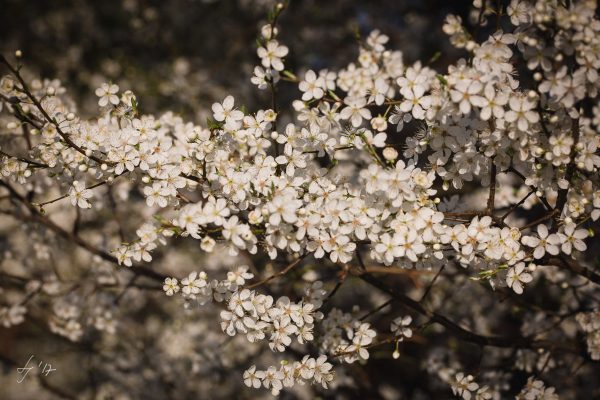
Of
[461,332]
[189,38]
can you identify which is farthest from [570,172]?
[189,38]

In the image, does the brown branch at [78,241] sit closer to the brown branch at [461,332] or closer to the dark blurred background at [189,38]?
the brown branch at [461,332]

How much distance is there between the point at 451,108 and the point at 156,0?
790cm

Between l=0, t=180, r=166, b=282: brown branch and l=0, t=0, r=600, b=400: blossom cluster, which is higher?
l=0, t=0, r=600, b=400: blossom cluster

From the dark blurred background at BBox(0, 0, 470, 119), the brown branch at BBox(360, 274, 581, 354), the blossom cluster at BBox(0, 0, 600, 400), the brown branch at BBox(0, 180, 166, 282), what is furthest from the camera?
the dark blurred background at BBox(0, 0, 470, 119)

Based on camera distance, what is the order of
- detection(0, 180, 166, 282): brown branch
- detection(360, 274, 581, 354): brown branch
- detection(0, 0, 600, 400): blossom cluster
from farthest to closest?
detection(0, 180, 166, 282): brown branch < detection(360, 274, 581, 354): brown branch < detection(0, 0, 600, 400): blossom cluster

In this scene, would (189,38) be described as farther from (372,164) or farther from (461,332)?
(461,332)

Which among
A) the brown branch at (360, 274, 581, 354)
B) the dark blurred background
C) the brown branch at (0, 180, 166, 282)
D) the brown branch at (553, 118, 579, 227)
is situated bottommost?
the brown branch at (0, 180, 166, 282)

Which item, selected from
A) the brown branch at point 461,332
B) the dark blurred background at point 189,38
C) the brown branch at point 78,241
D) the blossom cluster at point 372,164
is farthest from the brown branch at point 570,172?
the dark blurred background at point 189,38

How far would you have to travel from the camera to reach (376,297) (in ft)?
18.6

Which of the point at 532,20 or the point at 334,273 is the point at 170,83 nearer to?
the point at 334,273

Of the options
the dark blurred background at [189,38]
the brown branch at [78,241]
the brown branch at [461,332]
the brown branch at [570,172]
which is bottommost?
the brown branch at [78,241]

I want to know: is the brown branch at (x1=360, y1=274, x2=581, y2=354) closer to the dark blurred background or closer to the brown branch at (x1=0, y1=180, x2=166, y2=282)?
the brown branch at (x1=0, y1=180, x2=166, y2=282)

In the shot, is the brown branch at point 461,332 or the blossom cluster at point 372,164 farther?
the brown branch at point 461,332

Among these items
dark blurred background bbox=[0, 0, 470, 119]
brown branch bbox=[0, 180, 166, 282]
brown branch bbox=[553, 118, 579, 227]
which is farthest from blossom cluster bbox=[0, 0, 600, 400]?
dark blurred background bbox=[0, 0, 470, 119]
